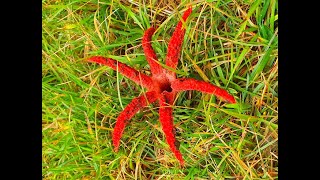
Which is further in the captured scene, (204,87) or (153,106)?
(153,106)

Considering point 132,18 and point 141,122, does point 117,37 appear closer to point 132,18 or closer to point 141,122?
point 132,18

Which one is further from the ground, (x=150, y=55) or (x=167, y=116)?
(x=150, y=55)

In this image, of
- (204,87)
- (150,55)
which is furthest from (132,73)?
(204,87)

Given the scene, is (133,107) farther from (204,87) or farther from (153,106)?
(204,87)

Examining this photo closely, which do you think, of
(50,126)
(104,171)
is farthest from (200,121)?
(50,126)

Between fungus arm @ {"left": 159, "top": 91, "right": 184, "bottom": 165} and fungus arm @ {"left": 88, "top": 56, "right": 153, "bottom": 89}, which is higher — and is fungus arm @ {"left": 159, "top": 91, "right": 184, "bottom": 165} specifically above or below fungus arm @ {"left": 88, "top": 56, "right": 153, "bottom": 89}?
below
